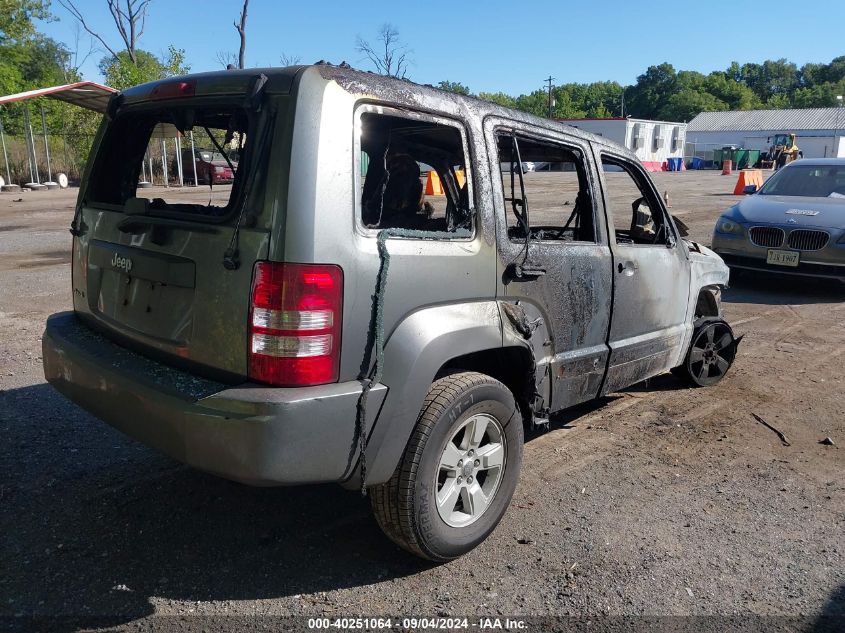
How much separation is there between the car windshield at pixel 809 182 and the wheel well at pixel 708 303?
5.08m

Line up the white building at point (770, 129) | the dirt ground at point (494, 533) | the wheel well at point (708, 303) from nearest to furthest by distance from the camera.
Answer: the dirt ground at point (494, 533)
the wheel well at point (708, 303)
the white building at point (770, 129)

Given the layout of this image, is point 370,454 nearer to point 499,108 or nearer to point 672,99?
point 499,108

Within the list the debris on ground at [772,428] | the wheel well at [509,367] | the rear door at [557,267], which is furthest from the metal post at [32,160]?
the debris on ground at [772,428]

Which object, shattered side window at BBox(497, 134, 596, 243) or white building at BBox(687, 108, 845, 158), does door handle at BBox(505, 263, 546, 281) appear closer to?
shattered side window at BBox(497, 134, 596, 243)

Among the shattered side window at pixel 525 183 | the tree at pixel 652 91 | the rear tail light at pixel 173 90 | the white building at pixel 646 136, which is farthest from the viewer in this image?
the tree at pixel 652 91

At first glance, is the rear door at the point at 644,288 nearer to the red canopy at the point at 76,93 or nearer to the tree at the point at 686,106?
the red canopy at the point at 76,93

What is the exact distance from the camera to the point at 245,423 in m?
2.42

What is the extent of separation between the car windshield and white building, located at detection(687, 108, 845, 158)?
76.9m

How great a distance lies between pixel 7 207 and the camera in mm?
20109

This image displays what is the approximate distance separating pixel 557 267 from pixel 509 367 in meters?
0.57

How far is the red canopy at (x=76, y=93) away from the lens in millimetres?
17125

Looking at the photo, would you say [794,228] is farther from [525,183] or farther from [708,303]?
[525,183]

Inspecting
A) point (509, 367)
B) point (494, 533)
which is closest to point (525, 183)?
point (509, 367)

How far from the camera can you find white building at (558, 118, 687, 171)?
59094mm
